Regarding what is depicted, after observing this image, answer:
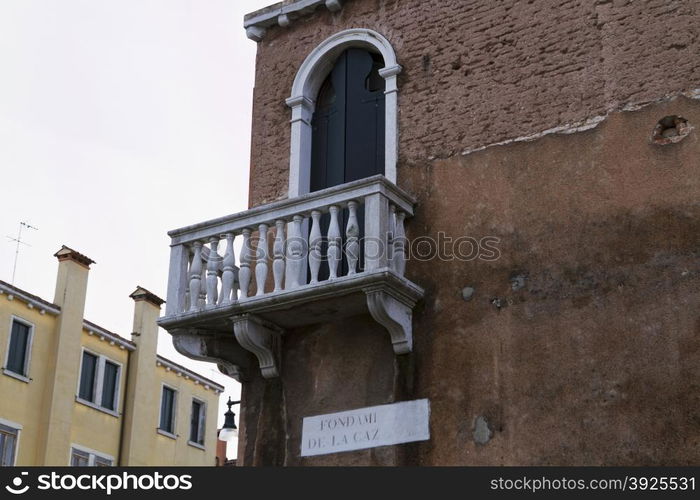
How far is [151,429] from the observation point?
2841cm

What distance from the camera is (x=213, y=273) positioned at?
35.7ft

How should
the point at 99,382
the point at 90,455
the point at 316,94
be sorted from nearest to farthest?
the point at 316,94
the point at 90,455
the point at 99,382

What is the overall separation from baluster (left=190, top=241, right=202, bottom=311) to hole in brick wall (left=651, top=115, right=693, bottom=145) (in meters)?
3.89

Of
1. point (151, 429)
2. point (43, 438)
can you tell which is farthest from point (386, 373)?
point (151, 429)

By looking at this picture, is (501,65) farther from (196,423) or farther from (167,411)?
(196,423)

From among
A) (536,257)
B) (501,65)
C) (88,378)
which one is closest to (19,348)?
(88,378)

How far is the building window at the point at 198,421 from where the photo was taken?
3031 centimetres

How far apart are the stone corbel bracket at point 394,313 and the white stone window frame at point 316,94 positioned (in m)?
1.36

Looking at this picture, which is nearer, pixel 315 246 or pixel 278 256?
pixel 315 246

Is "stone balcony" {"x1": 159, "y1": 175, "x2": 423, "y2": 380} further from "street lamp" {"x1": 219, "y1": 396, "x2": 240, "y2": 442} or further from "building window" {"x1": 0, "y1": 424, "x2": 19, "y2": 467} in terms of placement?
"building window" {"x1": 0, "y1": 424, "x2": 19, "y2": 467}

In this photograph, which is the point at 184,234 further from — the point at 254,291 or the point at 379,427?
the point at 379,427

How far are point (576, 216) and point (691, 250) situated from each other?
996mm

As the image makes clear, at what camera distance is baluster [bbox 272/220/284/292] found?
10.5 m

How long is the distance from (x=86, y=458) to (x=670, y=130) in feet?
61.2
